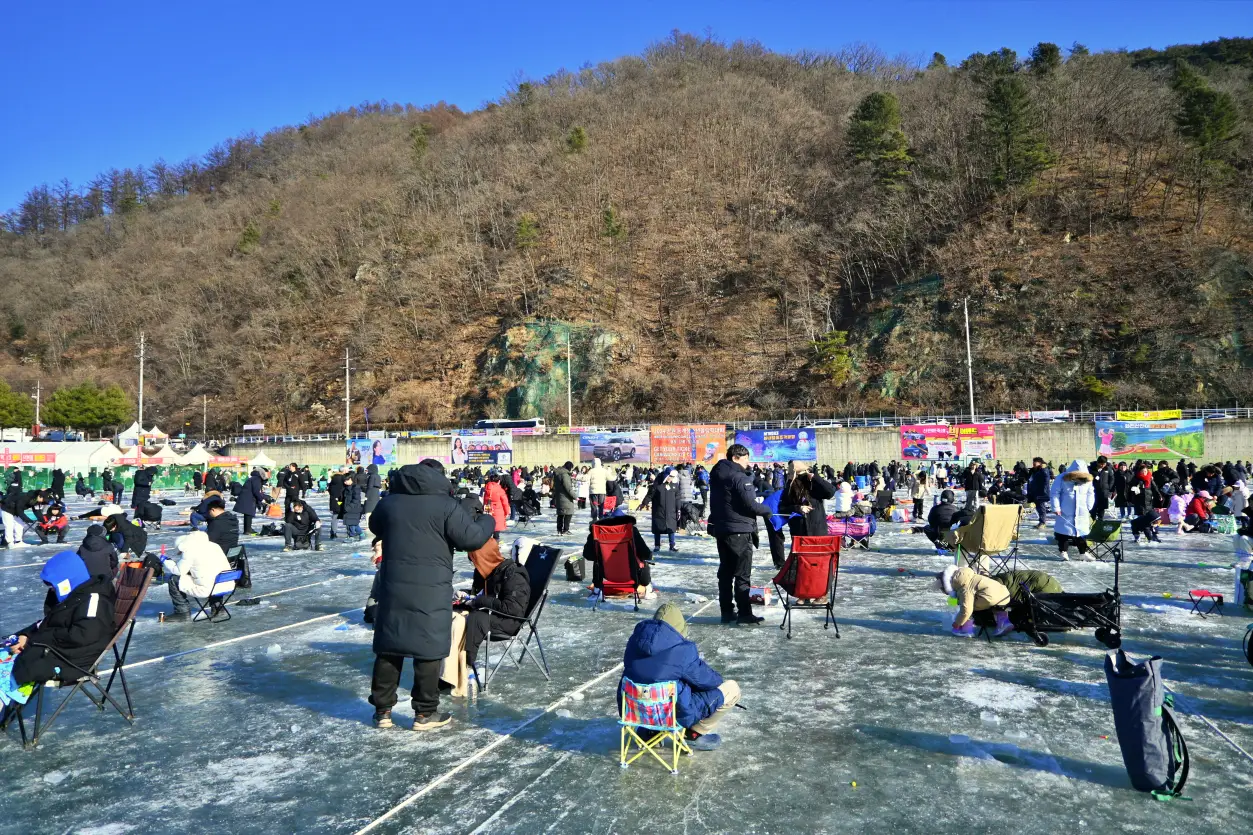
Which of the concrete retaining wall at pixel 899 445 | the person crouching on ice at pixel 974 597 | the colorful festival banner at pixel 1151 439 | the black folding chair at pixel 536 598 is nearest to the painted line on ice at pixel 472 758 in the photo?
the black folding chair at pixel 536 598

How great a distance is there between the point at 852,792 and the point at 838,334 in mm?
49586

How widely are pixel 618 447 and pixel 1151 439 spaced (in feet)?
69.5

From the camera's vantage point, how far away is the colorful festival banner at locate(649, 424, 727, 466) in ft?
120

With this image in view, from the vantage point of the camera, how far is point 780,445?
35.8 metres

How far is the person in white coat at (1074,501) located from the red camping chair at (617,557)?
5.70 metres

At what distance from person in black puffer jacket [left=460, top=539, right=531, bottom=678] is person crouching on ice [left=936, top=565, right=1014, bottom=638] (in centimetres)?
Result: 368

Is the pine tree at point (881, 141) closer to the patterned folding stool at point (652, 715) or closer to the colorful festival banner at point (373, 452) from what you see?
the colorful festival banner at point (373, 452)

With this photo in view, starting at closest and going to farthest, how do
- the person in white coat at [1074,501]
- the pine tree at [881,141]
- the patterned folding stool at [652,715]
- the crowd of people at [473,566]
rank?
the patterned folding stool at [652,715] < the crowd of people at [473,566] < the person in white coat at [1074,501] < the pine tree at [881,141]

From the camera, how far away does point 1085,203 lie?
2093 inches

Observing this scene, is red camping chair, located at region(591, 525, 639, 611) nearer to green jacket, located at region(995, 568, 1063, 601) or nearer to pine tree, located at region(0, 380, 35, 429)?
green jacket, located at region(995, 568, 1063, 601)

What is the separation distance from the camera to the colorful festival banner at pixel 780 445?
3575 centimetres

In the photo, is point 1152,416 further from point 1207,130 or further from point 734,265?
point 734,265

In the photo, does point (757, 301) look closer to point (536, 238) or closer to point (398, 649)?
point (536, 238)

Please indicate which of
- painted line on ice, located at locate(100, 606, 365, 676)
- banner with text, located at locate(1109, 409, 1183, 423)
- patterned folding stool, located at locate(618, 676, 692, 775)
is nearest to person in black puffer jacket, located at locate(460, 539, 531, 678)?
patterned folding stool, located at locate(618, 676, 692, 775)
